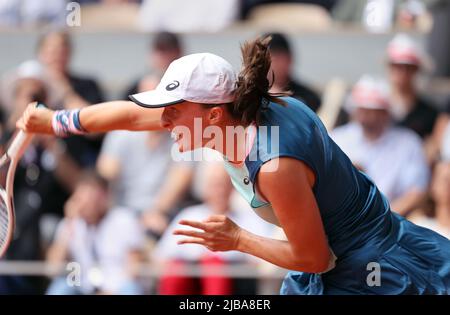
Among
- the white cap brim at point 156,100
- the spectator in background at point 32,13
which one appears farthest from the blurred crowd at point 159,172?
the white cap brim at point 156,100

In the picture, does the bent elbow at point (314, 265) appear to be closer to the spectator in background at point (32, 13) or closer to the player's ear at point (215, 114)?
the player's ear at point (215, 114)

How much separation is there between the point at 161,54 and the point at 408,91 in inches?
61.6

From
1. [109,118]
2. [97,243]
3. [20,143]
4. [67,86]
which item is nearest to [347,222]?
[109,118]

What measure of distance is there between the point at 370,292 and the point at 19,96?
135 inches

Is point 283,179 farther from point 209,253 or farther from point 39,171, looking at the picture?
point 39,171

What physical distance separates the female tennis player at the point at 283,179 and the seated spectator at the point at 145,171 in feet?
8.38

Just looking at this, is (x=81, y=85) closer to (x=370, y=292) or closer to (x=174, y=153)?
(x=174, y=153)

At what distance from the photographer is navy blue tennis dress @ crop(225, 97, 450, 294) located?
11.4ft

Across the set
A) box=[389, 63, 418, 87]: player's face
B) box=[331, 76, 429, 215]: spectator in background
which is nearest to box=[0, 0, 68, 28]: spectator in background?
box=[331, 76, 429, 215]: spectator in background

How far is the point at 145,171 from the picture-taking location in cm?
653

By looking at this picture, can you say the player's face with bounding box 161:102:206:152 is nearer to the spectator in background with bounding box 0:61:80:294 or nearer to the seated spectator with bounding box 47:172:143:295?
the seated spectator with bounding box 47:172:143:295

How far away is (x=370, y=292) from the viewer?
3.85 metres
